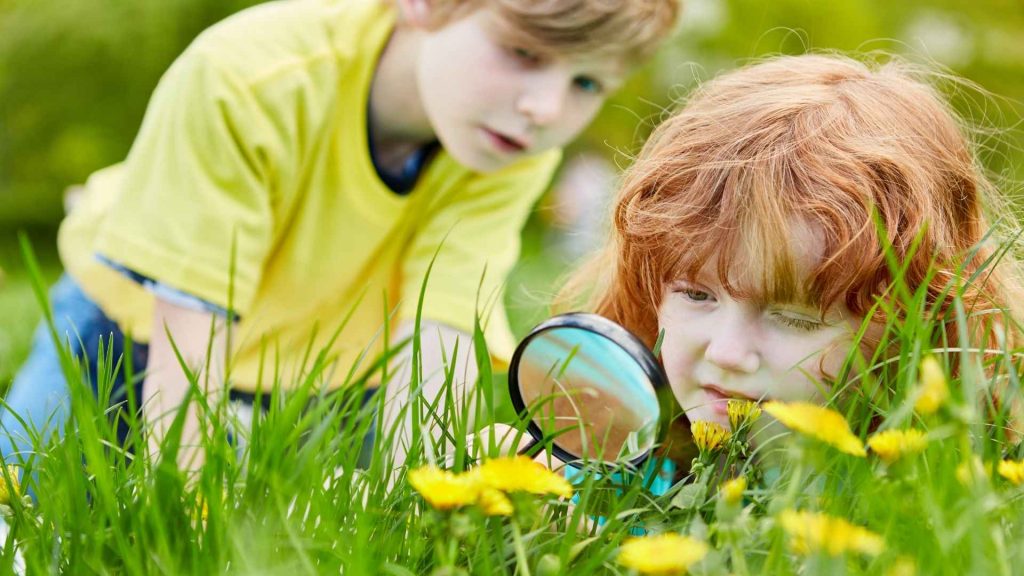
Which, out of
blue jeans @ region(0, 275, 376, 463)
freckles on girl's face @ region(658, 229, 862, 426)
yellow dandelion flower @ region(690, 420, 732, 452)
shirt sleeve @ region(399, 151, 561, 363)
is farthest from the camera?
shirt sleeve @ region(399, 151, 561, 363)

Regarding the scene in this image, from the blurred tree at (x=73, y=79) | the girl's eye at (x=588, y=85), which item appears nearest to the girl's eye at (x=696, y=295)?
the girl's eye at (x=588, y=85)

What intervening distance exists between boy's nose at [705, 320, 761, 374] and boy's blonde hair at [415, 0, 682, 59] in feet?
3.31

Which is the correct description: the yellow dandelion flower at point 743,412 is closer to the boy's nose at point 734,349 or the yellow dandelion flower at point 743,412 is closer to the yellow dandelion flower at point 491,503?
the boy's nose at point 734,349

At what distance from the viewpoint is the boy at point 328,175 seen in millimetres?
2373

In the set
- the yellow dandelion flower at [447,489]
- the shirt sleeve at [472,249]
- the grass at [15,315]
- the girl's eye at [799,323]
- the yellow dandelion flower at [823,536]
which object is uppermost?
the yellow dandelion flower at [823,536]

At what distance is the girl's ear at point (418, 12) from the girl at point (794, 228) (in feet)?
3.00

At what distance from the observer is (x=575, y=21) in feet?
7.67

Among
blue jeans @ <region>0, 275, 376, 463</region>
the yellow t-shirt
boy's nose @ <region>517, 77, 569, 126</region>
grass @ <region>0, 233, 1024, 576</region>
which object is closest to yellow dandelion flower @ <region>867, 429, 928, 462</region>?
grass @ <region>0, 233, 1024, 576</region>

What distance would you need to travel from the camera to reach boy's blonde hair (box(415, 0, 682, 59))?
232cm

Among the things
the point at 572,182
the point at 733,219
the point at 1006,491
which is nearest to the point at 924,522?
the point at 1006,491

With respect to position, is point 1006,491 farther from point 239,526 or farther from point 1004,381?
point 239,526

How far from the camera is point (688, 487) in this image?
4.01 ft

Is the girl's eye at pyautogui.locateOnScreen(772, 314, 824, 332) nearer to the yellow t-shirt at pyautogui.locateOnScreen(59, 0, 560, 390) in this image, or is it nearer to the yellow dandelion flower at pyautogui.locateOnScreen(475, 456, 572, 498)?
the yellow dandelion flower at pyautogui.locateOnScreen(475, 456, 572, 498)

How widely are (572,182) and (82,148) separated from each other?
402 centimetres
